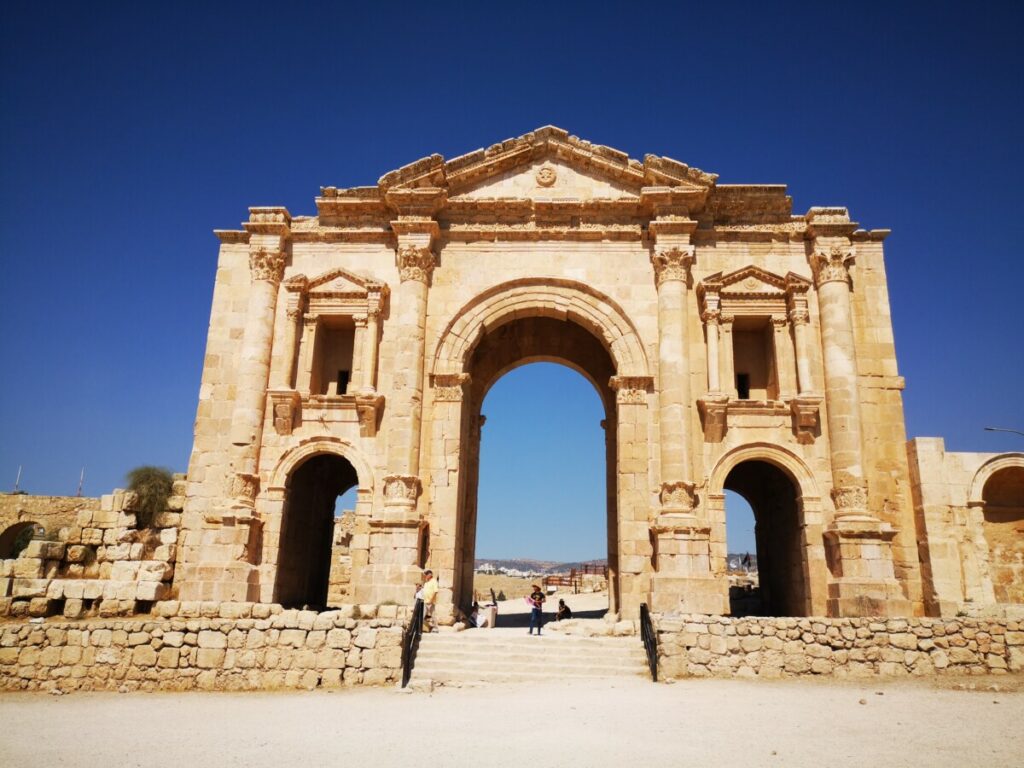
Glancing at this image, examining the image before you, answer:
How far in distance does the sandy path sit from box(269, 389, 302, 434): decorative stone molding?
638 cm

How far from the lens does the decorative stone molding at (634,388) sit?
A: 15.6 meters

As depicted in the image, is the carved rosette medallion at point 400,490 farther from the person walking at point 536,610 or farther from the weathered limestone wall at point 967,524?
the weathered limestone wall at point 967,524

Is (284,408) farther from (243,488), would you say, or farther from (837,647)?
(837,647)

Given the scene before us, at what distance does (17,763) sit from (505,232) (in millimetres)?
13081

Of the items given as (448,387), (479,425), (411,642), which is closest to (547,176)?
(448,387)

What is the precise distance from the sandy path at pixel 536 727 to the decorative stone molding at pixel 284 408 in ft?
20.9

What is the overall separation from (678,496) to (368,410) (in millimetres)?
6895

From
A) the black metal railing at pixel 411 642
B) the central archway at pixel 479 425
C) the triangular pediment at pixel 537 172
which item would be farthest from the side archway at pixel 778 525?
the triangular pediment at pixel 537 172

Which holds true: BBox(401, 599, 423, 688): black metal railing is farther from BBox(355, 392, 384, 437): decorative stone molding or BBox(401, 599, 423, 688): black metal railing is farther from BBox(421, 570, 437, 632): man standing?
BBox(355, 392, 384, 437): decorative stone molding

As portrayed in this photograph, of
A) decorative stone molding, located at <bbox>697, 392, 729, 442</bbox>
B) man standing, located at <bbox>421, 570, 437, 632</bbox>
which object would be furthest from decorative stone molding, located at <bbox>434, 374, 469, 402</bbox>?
decorative stone molding, located at <bbox>697, 392, 729, 442</bbox>

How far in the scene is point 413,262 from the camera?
16156mm

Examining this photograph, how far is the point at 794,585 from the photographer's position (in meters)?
15.7

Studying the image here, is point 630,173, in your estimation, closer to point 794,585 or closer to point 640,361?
point 640,361

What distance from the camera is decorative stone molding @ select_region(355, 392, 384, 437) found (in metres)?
15.4
